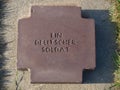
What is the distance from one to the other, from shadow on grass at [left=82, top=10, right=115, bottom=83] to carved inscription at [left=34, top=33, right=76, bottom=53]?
203 millimetres

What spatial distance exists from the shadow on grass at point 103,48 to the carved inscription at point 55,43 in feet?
0.67

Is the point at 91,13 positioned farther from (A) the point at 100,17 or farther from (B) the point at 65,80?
(B) the point at 65,80

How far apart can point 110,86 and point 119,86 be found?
6 cm

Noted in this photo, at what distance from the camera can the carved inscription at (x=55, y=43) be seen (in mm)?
2930

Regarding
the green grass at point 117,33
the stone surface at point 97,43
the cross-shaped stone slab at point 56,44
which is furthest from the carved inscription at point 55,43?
the green grass at point 117,33

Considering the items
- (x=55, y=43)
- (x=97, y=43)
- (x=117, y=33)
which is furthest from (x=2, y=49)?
(x=117, y=33)

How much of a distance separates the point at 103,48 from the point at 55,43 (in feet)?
1.07

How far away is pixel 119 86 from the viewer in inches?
116

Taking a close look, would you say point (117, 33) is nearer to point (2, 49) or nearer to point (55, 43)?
point (55, 43)

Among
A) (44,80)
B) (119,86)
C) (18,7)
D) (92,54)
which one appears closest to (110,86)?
(119,86)

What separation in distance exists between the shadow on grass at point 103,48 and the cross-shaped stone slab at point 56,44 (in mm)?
103

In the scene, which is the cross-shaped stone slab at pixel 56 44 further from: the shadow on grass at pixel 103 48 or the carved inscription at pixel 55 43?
the shadow on grass at pixel 103 48

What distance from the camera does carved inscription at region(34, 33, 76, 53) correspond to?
115 inches

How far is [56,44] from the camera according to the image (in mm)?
2936
